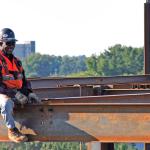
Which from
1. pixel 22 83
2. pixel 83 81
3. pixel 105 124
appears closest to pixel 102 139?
pixel 105 124

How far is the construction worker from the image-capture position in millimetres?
10180

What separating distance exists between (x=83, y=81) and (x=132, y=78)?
7.58ft

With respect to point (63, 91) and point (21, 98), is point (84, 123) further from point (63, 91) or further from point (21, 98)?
point (63, 91)

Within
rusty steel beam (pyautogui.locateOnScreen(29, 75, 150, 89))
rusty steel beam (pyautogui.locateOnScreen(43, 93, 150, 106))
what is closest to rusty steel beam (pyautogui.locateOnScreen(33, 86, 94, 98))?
rusty steel beam (pyautogui.locateOnScreen(29, 75, 150, 89))

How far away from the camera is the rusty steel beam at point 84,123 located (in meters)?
9.84

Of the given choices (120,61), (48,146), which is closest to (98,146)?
(48,146)

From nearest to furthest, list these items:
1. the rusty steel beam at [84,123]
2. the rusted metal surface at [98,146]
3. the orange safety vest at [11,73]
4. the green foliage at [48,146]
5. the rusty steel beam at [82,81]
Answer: the rusty steel beam at [84,123], the orange safety vest at [11,73], the rusted metal surface at [98,146], the rusty steel beam at [82,81], the green foliage at [48,146]

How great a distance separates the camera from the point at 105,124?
32.7 ft

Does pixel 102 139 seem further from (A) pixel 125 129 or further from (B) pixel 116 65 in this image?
(B) pixel 116 65

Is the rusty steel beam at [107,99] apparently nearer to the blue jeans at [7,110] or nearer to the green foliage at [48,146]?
the blue jeans at [7,110]

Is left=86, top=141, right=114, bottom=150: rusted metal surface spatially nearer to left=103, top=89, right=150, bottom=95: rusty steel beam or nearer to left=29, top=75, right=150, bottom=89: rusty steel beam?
left=103, top=89, right=150, bottom=95: rusty steel beam

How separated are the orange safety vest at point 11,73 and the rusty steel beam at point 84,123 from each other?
36cm

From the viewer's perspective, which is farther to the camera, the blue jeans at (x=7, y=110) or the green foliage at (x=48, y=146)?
the green foliage at (x=48, y=146)

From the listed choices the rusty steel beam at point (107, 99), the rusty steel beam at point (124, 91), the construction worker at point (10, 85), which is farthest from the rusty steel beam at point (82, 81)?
the construction worker at point (10, 85)
